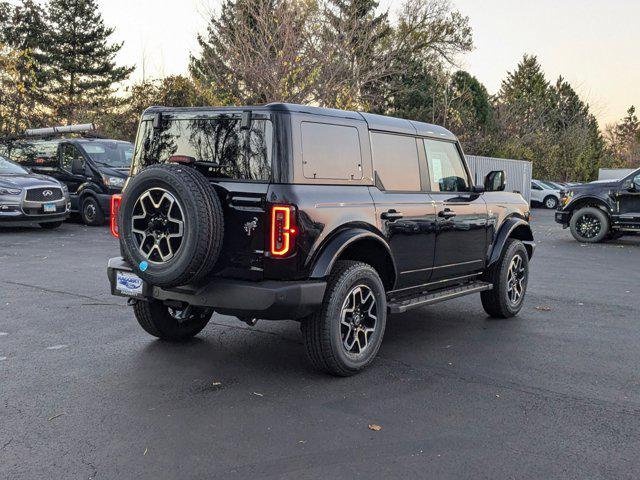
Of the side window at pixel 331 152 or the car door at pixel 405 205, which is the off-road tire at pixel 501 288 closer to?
the car door at pixel 405 205

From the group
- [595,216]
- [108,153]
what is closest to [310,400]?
[595,216]

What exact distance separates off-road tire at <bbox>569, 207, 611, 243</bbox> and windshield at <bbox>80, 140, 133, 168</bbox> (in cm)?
1077

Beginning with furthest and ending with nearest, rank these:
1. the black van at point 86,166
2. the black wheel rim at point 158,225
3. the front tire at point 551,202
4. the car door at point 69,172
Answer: the front tire at point 551,202 → the car door at point 69,172 → the black van at point 86,166 → the black wheel rim at point 158,225

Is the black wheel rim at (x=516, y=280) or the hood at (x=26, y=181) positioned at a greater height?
the hood at (x=26, y=181)

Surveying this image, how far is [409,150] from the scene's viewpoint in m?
5.61

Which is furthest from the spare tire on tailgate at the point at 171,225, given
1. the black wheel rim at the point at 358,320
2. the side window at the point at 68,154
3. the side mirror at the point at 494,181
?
the side window at the point at 68,154

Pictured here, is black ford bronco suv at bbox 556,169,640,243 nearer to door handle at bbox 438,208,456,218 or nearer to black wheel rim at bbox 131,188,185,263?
door handle at bbox 438,208,456,218

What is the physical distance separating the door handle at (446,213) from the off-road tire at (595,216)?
10.3 meters

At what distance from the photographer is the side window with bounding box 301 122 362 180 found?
453 cm

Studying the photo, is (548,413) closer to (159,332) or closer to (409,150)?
(409,150)

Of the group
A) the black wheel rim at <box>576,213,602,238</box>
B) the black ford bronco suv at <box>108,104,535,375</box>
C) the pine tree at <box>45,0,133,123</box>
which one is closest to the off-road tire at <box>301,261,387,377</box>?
the black ford bronco suv at <box>108,104,535,375</box>

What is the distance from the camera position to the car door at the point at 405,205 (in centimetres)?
511

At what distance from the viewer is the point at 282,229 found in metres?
4.23

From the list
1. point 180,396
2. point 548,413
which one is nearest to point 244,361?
point 180,396
